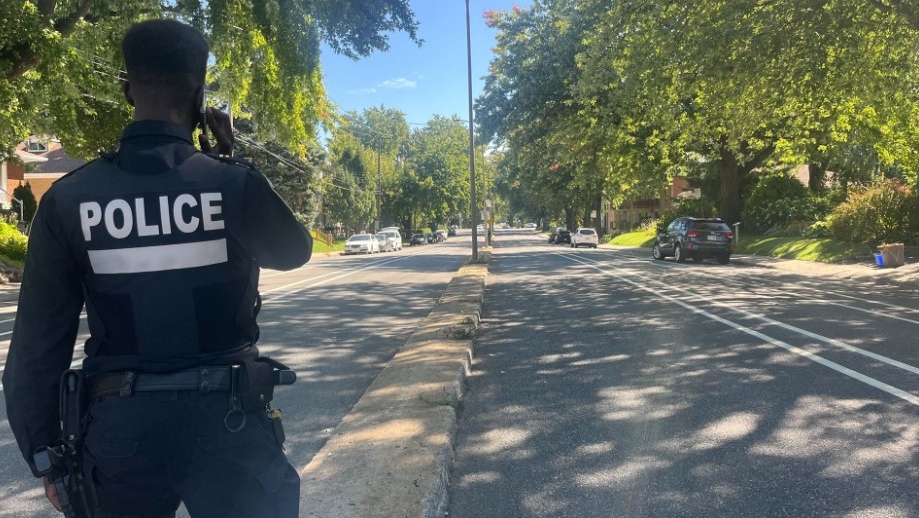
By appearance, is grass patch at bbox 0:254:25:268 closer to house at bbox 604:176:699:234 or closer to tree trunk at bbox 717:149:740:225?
tree trunk at bbox 717:149:740:225

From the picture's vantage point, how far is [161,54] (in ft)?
6.32

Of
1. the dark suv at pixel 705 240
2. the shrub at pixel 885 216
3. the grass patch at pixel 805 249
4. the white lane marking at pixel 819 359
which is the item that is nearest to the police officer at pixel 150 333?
the white lane marking at pixel 819 359

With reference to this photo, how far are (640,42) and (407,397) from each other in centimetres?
1204

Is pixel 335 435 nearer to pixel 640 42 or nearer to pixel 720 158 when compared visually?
pixel 640 42

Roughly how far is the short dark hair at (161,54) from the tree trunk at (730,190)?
101 ft

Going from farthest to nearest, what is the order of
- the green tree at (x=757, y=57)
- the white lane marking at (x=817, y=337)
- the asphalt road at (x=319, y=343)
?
the green tree at (x=757, y=57) → the white lane marking at (x=817, y=337) → the asphalt road at (x=319, y=343)

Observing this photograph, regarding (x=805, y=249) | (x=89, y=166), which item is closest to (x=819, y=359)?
(x=89, y=166)

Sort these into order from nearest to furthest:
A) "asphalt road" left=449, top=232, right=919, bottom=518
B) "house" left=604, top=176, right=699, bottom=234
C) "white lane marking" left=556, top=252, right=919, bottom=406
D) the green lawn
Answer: "asphalt road" left=449, top=232, right=919, bottom=518
"white lane marking" left=556, top=252, right=919, bottom=406
the green lawn
"house" left=604, top=176, right=699, bottom=234

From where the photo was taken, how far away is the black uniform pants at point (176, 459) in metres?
1.75

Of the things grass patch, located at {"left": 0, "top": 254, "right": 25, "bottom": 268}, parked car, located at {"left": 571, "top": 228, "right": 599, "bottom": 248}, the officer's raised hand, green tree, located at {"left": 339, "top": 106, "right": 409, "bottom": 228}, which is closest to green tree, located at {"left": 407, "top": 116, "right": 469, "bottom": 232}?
green tree, located at {"left": 339, "top": 106, "right": 409, "bottom": 228}

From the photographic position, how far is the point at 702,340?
8.34 metres

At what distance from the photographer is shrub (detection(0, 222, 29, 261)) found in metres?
21.2

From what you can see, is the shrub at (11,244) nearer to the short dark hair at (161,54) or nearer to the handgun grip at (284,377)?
the short dark hair at (161,54)

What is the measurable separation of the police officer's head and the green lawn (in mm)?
22673
